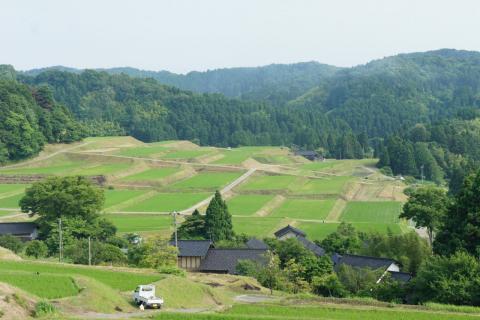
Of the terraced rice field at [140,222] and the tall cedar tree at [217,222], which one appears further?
the terraced rice field at [140,222]

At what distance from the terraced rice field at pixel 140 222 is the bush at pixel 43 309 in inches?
1276

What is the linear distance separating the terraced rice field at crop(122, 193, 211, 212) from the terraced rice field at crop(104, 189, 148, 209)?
4.25 ft

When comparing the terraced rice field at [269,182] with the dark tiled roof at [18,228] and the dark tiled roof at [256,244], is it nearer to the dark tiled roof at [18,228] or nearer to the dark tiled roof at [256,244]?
the dark tiled roof at [256,244]

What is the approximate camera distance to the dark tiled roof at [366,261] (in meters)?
35.7

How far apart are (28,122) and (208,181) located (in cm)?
2720

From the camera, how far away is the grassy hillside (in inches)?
2287

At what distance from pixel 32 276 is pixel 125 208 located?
38907mm

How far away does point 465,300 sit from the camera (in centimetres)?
2536

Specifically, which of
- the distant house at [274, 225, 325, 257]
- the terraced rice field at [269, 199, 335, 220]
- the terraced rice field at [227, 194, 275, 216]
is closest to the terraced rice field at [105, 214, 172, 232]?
the terraced rice field at [227, 194, 275, 216]

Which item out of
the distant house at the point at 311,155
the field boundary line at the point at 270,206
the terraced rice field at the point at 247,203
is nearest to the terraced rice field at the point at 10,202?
the terraced rice field at the point at 247,203

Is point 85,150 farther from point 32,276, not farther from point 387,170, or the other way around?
point 32,276

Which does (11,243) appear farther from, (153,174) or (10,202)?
(153,174)

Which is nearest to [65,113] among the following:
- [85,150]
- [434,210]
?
[85,150]

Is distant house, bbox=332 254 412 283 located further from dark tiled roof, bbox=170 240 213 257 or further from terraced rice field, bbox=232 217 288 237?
terraced rice field, bbox=232 217 288 237
